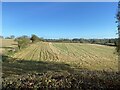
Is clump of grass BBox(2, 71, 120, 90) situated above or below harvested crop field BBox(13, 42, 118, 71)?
above

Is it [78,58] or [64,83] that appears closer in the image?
[64,83]

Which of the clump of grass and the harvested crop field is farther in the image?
the harvested crop field

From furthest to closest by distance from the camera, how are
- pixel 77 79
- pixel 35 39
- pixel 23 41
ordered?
pixel 35 39
pixel 23 41
pixel 77 79

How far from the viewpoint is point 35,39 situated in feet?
340

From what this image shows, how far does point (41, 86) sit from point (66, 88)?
792mm

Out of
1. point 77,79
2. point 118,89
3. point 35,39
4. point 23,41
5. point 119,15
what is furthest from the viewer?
point 35,39

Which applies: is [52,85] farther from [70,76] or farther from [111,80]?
[111,80]

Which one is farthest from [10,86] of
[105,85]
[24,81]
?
[105,85]

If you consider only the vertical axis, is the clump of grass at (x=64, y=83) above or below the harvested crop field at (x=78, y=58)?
above

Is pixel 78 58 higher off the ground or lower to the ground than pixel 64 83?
lower

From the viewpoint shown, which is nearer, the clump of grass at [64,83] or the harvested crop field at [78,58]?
the clump of grass at [64,83]

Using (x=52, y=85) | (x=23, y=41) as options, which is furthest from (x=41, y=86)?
(x=23, y=41)

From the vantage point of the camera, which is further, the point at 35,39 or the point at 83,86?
the point at 35,39

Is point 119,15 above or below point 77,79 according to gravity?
above
